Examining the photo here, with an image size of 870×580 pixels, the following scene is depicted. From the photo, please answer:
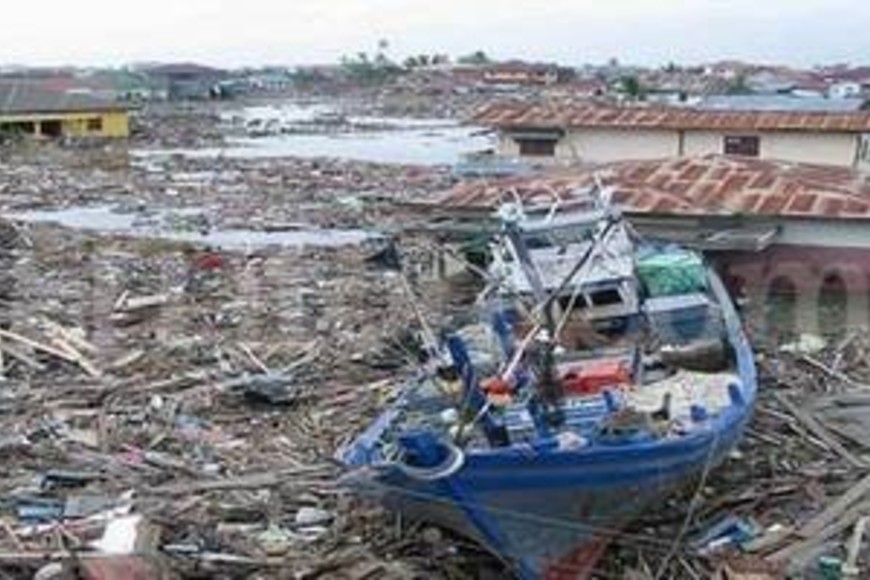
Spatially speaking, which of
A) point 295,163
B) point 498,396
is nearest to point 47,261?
point 498,396

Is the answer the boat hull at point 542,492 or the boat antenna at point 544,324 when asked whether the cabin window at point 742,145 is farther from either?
the boat hull at point 542,492

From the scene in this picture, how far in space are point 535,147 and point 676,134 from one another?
3292 millimetres

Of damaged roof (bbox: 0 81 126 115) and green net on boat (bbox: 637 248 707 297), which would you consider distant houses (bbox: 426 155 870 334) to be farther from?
damaged roof (bbox: 0 81 126 115)

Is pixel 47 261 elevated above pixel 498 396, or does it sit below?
below

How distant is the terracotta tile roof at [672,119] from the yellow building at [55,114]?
2957 cm

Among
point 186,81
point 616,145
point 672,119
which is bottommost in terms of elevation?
point 186,81

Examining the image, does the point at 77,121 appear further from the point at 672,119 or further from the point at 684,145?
the point at 684,145

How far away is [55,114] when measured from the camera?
56188 mm

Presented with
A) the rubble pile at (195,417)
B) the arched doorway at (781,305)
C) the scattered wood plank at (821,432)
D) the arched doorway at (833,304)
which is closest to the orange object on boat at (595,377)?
the scattered wood plank at (821,432)

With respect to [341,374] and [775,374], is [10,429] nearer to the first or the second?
[341,374]

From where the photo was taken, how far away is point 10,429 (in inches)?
519

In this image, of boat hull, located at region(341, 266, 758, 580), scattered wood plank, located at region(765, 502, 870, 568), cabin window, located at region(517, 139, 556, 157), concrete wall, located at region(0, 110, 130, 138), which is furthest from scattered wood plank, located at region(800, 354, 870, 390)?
concrete wall, located at region(0, 110, 130, 138)

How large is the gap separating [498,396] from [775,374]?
5537mm

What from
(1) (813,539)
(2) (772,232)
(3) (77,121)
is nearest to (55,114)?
(3) (77,121)
